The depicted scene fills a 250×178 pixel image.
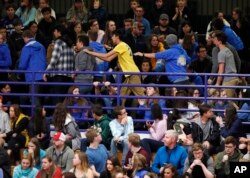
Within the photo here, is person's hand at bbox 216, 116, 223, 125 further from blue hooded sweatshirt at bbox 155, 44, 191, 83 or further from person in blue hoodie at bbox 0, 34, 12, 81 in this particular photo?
person in blue hoodie at bbox 0, 34, 12, 81

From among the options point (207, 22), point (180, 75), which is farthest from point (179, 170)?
point (207, 22)

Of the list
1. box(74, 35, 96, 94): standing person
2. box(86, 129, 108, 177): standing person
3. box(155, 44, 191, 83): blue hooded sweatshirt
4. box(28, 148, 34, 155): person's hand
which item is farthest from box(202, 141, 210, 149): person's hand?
box(74, 35, 96, 94): standing person

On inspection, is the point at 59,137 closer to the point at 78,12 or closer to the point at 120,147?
the point at 120,147

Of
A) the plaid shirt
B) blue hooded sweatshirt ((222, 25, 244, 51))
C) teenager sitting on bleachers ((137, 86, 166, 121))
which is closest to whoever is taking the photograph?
teenager sitting on bleachers ((137, 86, 166, 121))

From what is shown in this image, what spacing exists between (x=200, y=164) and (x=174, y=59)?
410 cm

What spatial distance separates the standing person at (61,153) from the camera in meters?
27.7

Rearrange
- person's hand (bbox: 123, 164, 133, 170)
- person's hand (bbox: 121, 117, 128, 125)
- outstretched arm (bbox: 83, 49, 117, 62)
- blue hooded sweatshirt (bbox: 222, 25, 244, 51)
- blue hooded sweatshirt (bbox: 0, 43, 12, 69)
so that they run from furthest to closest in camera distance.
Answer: blue hooded sweatshirt (bbox: 222, 25, 244, 51) → blue hooded sweatshirt (bbox: 0, 43, 12, 69) → outstretched arm (bbox: 83, 49, 117, 62) → person's hand (bbox: 121, 117, 128, 125) → person's hand (bbox: 123, 164, 133, 170)

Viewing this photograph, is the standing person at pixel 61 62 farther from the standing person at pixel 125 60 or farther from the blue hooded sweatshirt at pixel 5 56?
the blue hooded sweatshirt at pixel 5 56

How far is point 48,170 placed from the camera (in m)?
27.0

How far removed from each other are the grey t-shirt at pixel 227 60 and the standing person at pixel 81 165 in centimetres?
411

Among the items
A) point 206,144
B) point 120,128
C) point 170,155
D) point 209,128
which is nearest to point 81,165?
point 170,155

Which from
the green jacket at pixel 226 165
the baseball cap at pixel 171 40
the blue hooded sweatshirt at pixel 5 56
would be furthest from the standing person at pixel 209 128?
the blue hooded sweatshirt at pixel 5 56

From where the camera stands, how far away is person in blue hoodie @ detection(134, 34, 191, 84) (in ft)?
98.7

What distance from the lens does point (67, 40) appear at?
30453 mm
